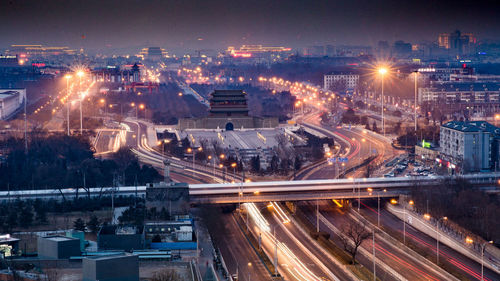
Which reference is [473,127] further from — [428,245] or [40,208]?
[40,208]

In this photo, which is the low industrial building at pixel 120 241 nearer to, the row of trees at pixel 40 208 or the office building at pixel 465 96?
the row of trees at pixel 40 208

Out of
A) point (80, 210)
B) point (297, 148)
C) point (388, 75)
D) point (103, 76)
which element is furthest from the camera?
point (103, 76)

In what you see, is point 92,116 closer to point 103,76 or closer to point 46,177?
point 46,177

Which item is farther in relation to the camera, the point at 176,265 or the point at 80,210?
the point at 80,210

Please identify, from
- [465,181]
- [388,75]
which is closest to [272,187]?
[465,181]

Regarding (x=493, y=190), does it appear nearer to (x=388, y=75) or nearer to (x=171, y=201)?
(x=171, y=201)

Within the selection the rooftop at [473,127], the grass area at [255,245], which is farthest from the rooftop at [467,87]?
the grass area at [255,245]

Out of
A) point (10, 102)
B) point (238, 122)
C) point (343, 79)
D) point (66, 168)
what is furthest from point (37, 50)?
point (66, 168)

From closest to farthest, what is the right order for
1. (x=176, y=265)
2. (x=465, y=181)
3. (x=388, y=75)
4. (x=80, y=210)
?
(x=176, y=265), (x=80, y=210), (x=465, y=181), (x=388, y=75)
